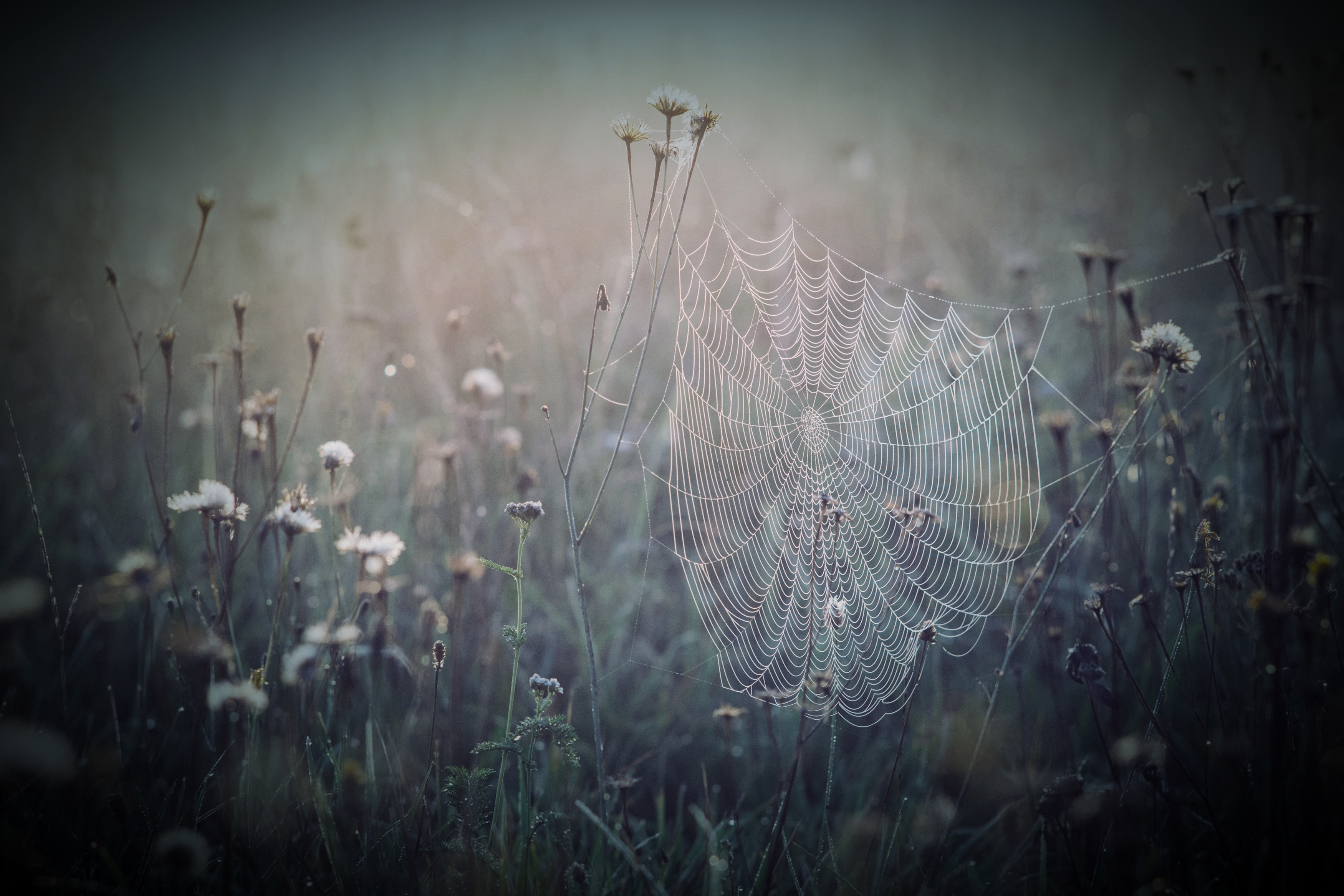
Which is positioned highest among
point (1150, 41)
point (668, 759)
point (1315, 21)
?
point (1150, 41)

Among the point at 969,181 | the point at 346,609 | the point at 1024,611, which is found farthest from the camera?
the point at 969,181

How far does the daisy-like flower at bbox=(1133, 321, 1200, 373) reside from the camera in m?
1.75

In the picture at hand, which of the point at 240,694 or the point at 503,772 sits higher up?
the point at 240,694

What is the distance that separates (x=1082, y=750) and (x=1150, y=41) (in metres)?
6.65

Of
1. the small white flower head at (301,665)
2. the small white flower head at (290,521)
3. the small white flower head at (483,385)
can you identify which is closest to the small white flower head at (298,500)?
the small white flower head at (290,521)

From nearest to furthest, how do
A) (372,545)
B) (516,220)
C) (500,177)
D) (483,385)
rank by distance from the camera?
(372,545)
(483,385)
(516,220)
(500,177)

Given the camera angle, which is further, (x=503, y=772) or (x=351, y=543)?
(x=351, y=543)

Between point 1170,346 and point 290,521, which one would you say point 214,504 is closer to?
point 290,521

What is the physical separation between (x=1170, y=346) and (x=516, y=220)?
3669 mm

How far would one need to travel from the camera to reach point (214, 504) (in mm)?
1592

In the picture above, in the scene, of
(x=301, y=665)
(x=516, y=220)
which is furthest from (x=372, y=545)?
(x=516, y=220)

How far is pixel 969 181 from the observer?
216 inches

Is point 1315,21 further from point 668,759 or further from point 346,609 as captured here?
point 346,609

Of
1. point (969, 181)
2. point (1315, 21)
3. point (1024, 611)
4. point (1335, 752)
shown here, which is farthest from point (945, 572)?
point (1315, 21)
